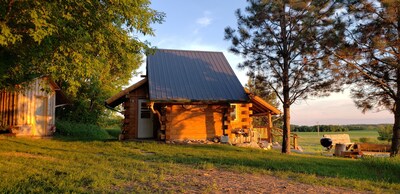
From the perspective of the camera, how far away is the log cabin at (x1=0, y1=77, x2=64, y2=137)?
763 inches

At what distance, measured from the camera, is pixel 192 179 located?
8000mm

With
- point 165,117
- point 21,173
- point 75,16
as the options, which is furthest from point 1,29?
point 165,117

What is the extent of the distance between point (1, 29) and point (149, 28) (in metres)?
3.50

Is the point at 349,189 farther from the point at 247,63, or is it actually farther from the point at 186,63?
the point at 186,63

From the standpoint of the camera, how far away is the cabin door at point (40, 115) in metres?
20.7

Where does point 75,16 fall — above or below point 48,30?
above

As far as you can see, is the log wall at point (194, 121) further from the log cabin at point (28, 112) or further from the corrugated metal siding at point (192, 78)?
Result: the log cabin at point (28, 112)

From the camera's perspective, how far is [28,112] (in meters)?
20.2

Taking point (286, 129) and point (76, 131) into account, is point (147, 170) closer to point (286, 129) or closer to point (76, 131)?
point (286, 129)

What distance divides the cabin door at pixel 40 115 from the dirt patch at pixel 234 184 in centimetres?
1531

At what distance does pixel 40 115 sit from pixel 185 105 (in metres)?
9.84

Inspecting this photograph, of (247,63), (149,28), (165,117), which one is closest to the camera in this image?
(149,28)

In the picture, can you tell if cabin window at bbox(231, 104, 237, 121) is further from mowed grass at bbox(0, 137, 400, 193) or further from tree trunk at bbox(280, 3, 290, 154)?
mowed grass at bbox(0, 137, 400, 193)

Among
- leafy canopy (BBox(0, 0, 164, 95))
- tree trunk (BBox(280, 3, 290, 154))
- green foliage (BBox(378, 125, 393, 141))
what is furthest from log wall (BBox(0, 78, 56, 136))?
green foliage (BBox(378, 125, 393, 141))
